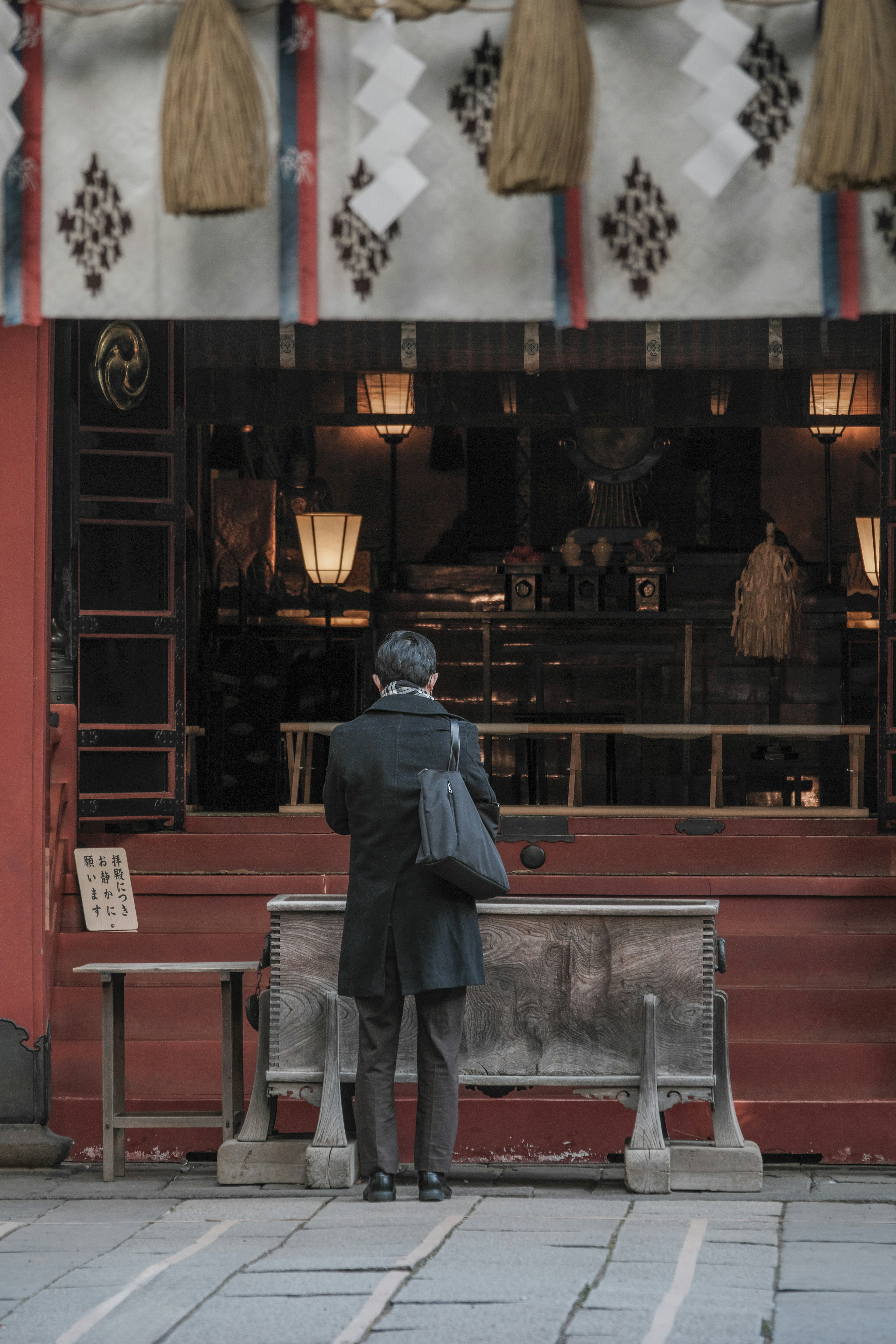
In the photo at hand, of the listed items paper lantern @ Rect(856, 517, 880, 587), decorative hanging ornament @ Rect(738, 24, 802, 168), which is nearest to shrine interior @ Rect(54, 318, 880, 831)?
paper lantern @ Rect(856, 517, 880, 587)

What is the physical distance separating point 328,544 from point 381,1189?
6.96 metres

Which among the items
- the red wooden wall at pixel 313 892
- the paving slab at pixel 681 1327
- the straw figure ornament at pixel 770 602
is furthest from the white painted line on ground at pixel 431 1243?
the straw figure ornament at pixel 770 602

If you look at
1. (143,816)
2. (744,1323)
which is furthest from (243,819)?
(744,1323)

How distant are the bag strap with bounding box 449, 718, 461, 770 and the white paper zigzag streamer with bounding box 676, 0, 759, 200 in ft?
8.14

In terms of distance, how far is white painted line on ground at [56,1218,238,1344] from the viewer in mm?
3764

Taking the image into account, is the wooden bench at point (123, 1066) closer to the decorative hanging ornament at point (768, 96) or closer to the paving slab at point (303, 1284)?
the paving slab at point (303, 1284)

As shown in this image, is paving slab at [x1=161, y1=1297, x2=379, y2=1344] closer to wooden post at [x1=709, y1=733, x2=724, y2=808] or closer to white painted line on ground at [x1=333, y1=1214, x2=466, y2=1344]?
white painted line on ground at [x1=333, y1=1214, x2=466, y2=1344]

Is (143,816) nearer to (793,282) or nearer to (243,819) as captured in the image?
(243,819)

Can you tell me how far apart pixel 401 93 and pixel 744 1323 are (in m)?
2.79

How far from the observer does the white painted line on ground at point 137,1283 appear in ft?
12.3

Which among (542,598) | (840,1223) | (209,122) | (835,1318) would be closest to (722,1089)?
(840,1223)

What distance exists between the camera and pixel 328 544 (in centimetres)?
1174

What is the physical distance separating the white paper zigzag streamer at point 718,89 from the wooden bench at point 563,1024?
3.12 m

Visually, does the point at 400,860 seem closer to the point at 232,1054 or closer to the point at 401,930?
the point at 401,930
